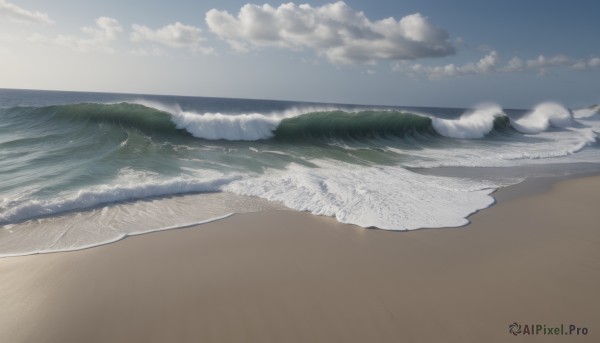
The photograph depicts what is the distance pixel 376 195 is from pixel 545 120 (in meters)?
22.9

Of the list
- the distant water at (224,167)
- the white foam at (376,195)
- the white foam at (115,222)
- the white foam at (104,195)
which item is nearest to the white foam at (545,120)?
the distant water at (224,167)

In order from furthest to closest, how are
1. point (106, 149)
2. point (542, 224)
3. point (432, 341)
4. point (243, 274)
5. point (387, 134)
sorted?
point (387, 134)
point (106, 149)
point (542, 224)
point (243, 274)
point (432, 341)

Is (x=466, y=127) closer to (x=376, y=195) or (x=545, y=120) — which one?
(x=545, y=120)

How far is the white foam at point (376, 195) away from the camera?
16.2 feet

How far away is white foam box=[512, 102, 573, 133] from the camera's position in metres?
20.7

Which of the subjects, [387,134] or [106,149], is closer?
[106,149]

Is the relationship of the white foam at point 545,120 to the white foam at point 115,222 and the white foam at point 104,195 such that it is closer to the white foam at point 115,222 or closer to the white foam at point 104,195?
the white foam at point 104,195

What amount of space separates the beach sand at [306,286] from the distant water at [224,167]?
0.59m

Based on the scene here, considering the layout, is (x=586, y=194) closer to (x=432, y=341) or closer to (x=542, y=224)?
(x=542, y=224)

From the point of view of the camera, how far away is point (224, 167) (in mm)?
7934

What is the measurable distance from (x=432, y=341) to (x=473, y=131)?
16793mm

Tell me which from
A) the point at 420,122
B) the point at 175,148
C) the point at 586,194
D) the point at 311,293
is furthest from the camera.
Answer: the point at 420,122

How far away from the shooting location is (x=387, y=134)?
14.6 m

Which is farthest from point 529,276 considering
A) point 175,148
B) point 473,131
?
point 473,131
